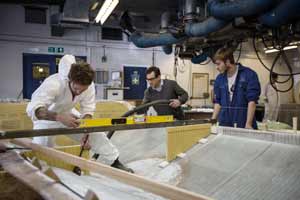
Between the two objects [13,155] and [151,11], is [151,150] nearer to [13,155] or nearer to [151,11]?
[13,155]

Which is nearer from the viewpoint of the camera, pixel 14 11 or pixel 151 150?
pixel 151 150

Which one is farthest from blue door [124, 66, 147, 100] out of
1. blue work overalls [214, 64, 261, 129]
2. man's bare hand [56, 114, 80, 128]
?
man's bare hand [56, 114, 80, 128]

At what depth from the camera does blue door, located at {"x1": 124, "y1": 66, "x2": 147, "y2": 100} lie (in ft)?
24.8

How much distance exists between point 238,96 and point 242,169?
86cm

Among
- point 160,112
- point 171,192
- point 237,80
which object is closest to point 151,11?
point 160,112

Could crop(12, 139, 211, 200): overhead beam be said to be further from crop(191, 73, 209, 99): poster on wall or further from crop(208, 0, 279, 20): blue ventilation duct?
crop(191, 73, 209, 99): poster on wall

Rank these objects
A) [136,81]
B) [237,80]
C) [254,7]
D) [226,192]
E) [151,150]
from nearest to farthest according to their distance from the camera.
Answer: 1. [226,192]
2. [237,80]
3. [151,150]
4. [254,7]
5. [136,81]

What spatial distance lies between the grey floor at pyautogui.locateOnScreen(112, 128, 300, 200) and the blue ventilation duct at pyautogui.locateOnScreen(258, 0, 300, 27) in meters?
1.47

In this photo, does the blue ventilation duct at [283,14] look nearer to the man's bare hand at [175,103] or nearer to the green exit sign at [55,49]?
the man's bare hand at [175,103]

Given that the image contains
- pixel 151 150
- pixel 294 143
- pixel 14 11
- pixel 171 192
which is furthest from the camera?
Result: pixel 14 11

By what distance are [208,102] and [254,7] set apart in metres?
5.46

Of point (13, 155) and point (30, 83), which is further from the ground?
point (30, 83)

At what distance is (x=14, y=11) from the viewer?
21.8 ft

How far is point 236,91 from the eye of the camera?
8.13 ft
